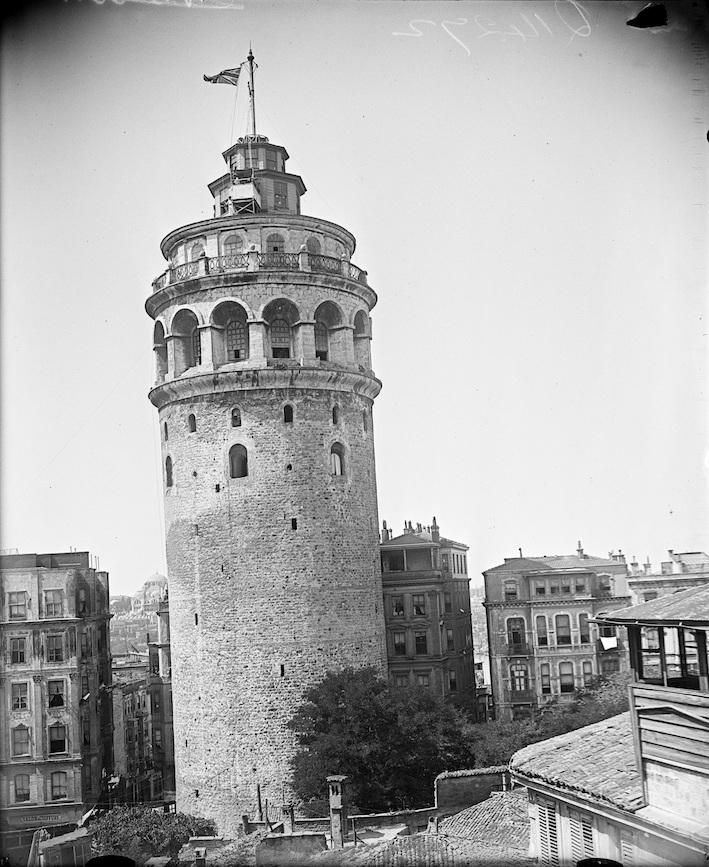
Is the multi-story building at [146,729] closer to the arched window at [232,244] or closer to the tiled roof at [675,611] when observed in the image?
the arched window at [232,244]

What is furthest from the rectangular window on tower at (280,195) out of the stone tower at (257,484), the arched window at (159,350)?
the arched window at (159,350)

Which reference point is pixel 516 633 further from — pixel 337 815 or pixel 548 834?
pixel 548 834

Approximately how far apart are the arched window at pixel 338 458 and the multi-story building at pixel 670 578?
12187 mm

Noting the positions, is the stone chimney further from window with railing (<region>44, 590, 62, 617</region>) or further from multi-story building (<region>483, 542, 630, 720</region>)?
window with railing (<region>44, 590, 62, 617</region>)

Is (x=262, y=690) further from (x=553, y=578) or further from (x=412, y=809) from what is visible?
(x=553, y=578)

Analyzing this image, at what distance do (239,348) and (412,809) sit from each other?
45.4ft

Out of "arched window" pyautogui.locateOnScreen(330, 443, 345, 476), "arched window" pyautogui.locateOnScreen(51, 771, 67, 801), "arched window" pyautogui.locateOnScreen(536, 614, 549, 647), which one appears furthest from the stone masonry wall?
"arched window" pyautogui.locateOnScreen(536, 614, 549, 647)

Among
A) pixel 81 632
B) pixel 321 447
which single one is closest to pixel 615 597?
pixel 321 447

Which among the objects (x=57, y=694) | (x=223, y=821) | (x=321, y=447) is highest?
(x=321, y=447)

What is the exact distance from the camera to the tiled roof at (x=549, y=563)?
3894 centimetres

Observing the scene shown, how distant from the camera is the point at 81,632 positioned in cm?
3738

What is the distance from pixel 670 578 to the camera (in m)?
36.5

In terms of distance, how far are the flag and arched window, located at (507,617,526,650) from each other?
81.3 ft

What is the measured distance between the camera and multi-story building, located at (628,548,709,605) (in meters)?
36.1
